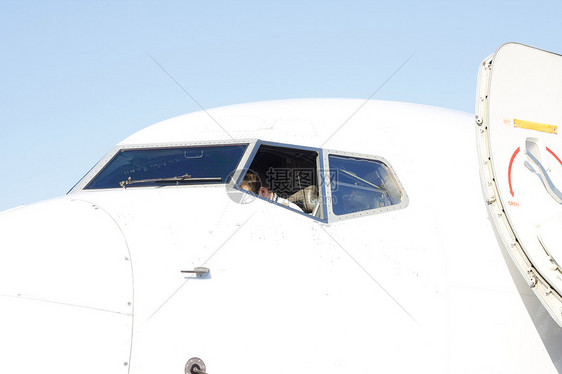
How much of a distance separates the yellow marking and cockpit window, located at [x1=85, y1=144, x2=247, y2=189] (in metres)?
3.28

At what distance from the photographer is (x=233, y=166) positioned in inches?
289

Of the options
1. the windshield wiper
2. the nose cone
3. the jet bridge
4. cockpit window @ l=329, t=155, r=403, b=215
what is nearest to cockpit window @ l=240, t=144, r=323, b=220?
cockpit window @ l=329, t=155, r=403, b=215

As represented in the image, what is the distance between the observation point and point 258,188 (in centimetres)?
734

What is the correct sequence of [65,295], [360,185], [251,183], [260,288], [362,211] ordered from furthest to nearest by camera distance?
[360,185] < [251,183] < [362,211] < [260,288] < [65,295]

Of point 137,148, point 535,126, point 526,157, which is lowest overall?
point 526,157

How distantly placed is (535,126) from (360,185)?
240cm

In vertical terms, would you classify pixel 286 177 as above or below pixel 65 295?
above

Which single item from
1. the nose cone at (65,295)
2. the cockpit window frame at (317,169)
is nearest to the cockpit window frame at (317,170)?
the cockpit window frame at (317,169)

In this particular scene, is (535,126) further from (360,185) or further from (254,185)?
(254,185)

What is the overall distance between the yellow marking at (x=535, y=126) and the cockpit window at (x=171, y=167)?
3.28 meters

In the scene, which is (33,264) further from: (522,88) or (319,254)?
(522,88)

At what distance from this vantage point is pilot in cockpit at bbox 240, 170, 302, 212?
7.18 m

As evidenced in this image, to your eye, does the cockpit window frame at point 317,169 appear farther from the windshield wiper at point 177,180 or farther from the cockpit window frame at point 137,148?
the windshield wiper at point 177,180

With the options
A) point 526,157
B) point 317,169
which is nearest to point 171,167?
point 317,169
